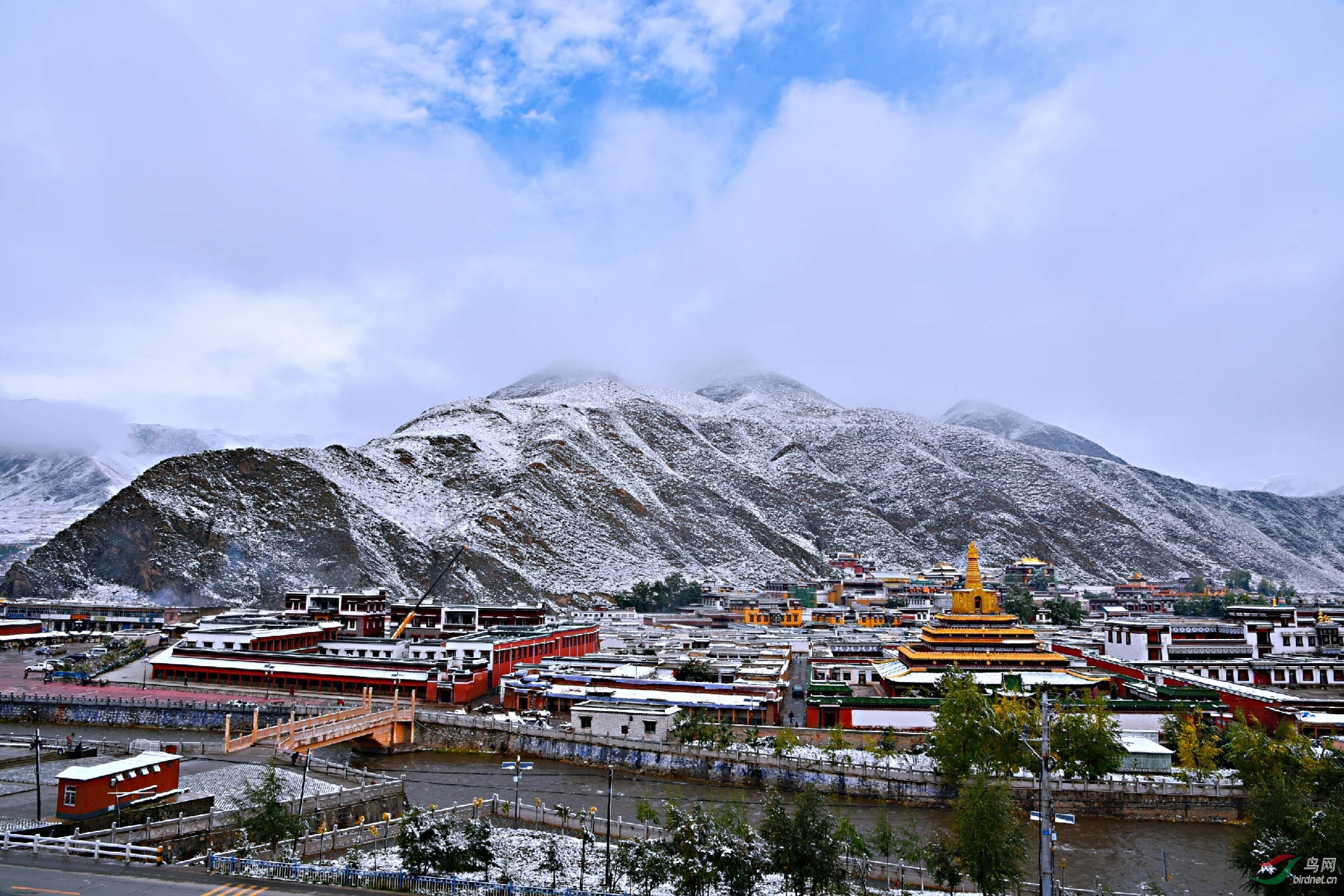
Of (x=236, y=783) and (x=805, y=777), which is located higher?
(x=236, y=783)

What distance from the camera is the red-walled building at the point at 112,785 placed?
78.5 feet

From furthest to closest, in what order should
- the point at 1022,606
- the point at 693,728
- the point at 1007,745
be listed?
the point at 1022,606 → the point at 693,728 → the point at 1007,745

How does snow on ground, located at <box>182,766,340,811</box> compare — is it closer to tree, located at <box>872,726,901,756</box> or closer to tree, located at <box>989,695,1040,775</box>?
tree, located at <box>872,726,901,756</box>

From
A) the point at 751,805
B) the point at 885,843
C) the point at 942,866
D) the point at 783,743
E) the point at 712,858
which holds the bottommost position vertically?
the point at 751,805

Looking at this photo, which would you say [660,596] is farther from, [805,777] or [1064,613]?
[805,777]

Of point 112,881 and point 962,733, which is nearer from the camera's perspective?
point 112,881

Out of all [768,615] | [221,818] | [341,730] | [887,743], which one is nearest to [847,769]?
[887,743]

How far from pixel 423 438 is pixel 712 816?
12968 cm

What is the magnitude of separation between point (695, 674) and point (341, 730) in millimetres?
19540

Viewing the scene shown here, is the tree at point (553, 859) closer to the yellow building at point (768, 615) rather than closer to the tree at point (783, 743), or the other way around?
the tree at point (783, 743)

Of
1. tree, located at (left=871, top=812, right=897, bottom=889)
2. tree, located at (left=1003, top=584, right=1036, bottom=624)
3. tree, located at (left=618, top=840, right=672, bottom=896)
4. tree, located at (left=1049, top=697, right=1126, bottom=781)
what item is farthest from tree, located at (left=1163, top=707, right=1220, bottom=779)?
tree, located at (left=1003, top=584, right=1036, bottom=624)

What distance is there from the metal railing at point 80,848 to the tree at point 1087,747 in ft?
98.2

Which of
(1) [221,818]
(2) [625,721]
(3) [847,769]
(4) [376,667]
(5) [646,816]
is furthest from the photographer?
(4) [376,667]

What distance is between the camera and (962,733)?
35375mm
